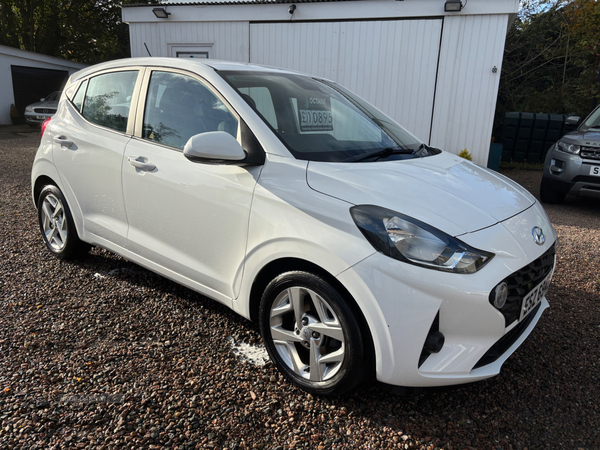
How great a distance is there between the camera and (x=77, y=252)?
13.1 feet

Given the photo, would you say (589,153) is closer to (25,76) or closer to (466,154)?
(466,154)

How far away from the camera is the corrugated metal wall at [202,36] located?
10.1m

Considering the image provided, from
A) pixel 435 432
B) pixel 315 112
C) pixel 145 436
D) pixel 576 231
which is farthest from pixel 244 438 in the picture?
pixel 576 231

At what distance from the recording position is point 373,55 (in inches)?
376

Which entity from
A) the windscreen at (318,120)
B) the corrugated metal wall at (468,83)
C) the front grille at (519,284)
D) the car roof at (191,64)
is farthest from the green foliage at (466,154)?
the front grille at (519,284)

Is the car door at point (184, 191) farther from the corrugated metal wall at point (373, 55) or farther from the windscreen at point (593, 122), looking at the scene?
the corrugated metal wall at point (373, 55)

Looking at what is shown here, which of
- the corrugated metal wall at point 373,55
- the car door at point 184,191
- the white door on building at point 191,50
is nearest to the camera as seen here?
the car door at point 184,191

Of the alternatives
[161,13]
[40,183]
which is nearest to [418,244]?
[40,183]

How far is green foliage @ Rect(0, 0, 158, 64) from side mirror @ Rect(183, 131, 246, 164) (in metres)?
25.6

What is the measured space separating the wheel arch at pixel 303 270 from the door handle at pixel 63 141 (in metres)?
2.09

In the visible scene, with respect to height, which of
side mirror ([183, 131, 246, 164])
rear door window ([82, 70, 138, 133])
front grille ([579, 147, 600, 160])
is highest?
rear door window ([82, 70, 138, 133])

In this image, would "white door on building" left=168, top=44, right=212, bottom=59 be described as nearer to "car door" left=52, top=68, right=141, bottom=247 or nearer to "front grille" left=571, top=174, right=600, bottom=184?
"car door" left=52, top=68, right=141, bottom=247

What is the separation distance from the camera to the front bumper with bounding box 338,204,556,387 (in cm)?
196

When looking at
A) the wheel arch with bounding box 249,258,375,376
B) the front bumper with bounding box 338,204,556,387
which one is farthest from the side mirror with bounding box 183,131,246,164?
the front bumper with bounding box 338,204,556,387
